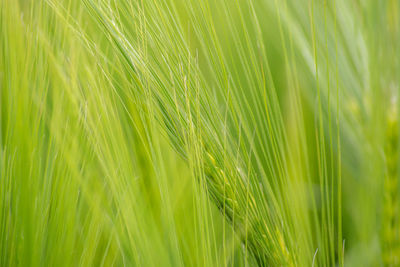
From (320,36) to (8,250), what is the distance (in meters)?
0.46

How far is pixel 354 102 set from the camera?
516 mm

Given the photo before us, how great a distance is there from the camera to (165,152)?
1.72ft

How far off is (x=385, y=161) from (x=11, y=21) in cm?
41

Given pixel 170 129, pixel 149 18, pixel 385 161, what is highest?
pixel 149 18

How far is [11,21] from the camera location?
496 mm

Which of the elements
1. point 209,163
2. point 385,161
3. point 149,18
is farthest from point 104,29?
point 385,161

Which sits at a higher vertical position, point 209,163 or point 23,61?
point 23,61

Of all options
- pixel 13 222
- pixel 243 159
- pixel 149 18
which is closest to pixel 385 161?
pixel 243 159

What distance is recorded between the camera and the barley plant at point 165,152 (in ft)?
1.24

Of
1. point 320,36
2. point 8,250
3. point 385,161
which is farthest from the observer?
point 320,36

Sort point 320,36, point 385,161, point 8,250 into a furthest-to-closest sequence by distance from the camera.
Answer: point 320,36
point 8,250
point 385,161

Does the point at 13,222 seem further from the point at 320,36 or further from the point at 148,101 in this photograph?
the point at 320,36

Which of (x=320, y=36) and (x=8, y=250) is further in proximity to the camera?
(x=320, y=36)

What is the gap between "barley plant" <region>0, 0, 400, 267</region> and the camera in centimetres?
38
